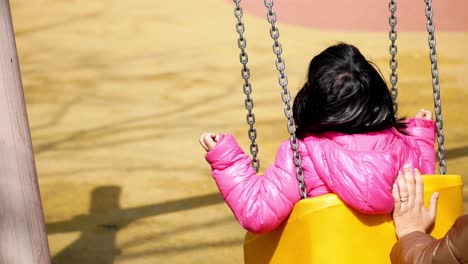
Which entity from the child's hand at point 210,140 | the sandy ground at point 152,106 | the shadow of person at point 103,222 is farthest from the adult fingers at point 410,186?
the shadow of person at point 103,222

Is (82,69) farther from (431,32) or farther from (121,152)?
(431,32)

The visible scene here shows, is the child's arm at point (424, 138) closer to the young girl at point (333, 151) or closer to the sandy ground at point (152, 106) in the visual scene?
the young girl at point (333, 151)

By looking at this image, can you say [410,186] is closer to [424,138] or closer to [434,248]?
[434,248]

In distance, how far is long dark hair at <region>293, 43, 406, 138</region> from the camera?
247 centimetres

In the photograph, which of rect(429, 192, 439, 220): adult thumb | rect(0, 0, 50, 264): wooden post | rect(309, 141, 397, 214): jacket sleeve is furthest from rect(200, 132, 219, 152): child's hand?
rect(429, 192, 439, 220): adult thumb

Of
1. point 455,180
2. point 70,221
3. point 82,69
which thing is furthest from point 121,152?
point 455,180

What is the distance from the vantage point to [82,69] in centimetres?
701

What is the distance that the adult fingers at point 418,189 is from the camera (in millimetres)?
2445

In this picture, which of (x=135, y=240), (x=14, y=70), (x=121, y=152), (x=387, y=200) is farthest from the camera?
(x=121, y=152)

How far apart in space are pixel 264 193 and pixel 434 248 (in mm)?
502

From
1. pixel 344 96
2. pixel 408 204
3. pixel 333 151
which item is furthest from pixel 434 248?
pixel 344 96

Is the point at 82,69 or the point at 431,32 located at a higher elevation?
the point at 431,32

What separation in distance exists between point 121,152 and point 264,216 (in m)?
2.91

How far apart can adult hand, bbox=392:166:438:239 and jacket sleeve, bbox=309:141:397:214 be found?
3cm
